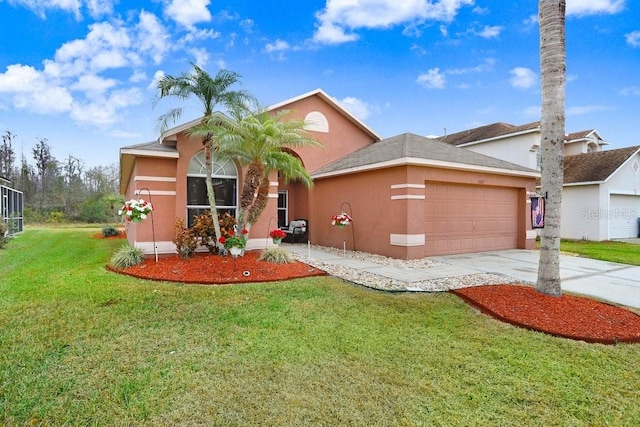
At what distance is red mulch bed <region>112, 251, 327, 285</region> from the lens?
7.34m

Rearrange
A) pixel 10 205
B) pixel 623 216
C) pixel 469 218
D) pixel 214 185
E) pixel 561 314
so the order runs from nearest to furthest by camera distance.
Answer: pixel 561 314
pixel 214 185
pixel 469 218
pixel 623 216
pixel 10 205

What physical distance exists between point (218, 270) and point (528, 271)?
25.5ft

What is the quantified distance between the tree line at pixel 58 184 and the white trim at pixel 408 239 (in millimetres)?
26124

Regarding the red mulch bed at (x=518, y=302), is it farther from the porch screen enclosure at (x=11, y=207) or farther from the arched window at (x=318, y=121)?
the porch screen enclosure at (x=11, y=207)

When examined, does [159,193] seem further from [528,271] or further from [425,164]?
[528,271]

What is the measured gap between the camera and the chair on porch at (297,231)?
14.8m

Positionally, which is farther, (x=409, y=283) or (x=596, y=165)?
(x=596, y=165)

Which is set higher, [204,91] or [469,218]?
[204,91]

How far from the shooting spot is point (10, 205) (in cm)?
1905

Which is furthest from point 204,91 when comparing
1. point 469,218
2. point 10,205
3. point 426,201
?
point 10,205

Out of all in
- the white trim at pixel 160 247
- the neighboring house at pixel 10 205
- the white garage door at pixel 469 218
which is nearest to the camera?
the white trim at pixel 160 247

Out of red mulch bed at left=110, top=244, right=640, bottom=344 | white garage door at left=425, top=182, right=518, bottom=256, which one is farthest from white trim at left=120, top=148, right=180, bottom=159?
white garage door at left=425, top=182, right=518, bottom=256

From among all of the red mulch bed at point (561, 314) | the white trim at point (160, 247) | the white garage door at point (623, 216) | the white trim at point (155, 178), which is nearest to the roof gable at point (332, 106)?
the white trim at point (155, 178)

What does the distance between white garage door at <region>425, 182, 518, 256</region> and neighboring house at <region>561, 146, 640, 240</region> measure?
25.8 feet
